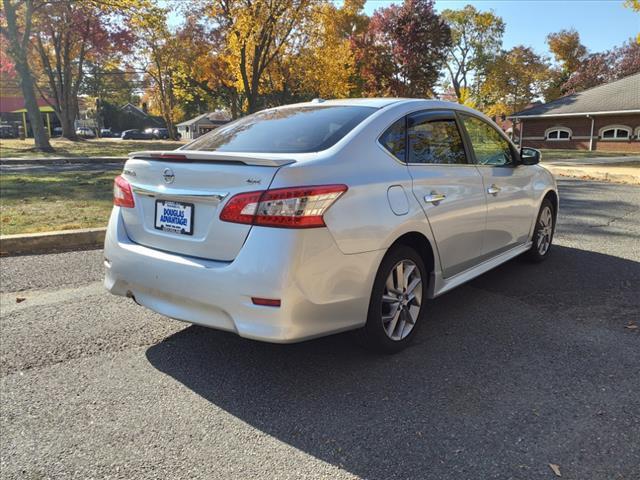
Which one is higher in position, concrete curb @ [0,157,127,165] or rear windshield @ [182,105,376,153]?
rear windshield @ [182,105,376,153]

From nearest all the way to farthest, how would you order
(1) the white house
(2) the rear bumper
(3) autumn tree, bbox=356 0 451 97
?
(2) the rear bumper → (3) autumn tree, bbox=356 0 451 97 → (1) the white house

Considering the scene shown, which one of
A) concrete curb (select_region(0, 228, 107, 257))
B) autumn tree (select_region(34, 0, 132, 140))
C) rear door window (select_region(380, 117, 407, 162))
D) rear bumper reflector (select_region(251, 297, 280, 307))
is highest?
autumn tree (select_region(34, 0, 132, 140))

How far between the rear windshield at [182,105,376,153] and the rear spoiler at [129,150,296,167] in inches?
12.7

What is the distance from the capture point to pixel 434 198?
353cm

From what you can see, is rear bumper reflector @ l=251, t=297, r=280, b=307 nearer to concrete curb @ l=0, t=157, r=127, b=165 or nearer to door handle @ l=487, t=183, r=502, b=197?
door handle @ l=487, t=183, r=502, b=197

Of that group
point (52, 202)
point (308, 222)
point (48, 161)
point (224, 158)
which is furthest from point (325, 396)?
point (48, 161)

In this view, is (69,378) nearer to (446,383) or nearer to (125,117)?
(446,383)

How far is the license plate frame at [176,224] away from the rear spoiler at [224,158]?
0.27 m

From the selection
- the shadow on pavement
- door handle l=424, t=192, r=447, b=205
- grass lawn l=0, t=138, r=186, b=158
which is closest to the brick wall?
grass lawn l=0, t=138, r=186, b=158

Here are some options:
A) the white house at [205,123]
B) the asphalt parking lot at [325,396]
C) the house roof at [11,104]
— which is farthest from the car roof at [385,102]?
the house roof at [11,104]

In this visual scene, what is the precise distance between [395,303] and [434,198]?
781 mm

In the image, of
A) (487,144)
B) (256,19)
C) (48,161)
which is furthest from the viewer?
(256,19)

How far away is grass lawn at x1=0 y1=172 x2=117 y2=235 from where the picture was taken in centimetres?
681

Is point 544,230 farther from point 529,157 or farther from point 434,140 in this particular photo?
point 434,140
